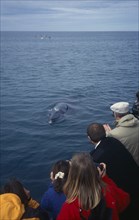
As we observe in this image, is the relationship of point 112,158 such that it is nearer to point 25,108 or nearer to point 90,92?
point 25,108

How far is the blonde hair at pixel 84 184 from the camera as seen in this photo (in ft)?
14.6

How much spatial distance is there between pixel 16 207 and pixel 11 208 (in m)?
0.08

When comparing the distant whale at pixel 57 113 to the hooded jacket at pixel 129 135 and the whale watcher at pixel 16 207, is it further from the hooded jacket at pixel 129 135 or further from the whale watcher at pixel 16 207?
the whale watcher at pixel 16 207

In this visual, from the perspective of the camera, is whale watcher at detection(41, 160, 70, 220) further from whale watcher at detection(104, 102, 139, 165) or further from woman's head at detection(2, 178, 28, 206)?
whale watcher at detection(104, 102, 139, 165)

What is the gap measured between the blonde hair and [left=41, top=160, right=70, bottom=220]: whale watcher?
3.35 ft

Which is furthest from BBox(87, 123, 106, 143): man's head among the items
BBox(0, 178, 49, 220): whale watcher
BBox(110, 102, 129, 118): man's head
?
BBox(0, 178, 49, 220): whale watcher

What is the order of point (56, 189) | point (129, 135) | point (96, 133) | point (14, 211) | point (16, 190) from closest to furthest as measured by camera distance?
1. point (14, 211)
2. point (16, 190)
3. point (56, 189)
4. point (96, 133)
5. point (129, 135)

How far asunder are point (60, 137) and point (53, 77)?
25207 millimetres

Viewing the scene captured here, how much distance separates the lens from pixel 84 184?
453 centimetres

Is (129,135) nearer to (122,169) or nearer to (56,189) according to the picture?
(122,169)

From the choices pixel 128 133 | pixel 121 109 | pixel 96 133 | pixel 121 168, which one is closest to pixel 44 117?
pixel 121 109

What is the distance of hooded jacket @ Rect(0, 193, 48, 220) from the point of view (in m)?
4.69

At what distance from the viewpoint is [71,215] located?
4.58m

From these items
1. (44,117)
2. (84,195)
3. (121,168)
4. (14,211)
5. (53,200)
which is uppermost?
(84,195)
